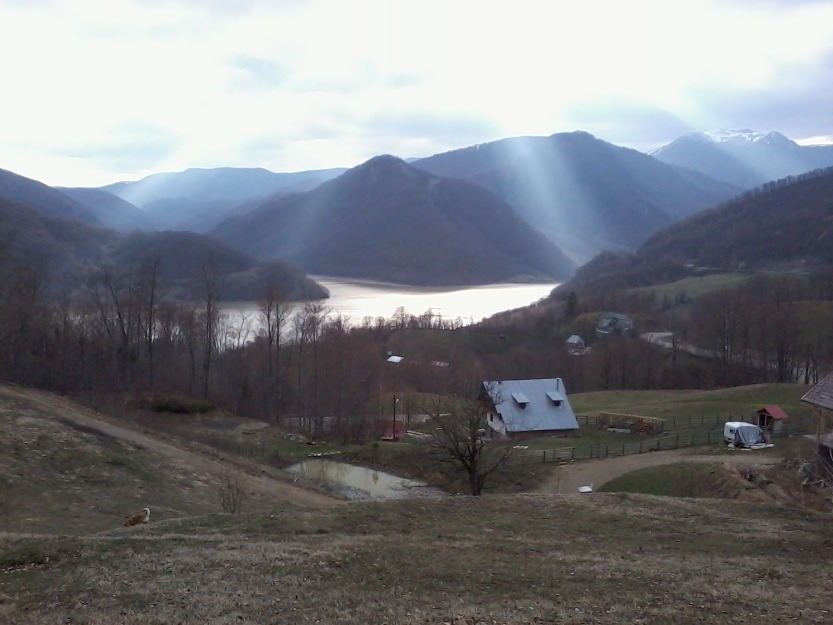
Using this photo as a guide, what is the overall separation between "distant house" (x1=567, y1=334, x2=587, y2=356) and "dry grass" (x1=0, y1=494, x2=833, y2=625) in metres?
65.6

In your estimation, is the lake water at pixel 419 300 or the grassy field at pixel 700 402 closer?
the grassy field at pixel 700 402

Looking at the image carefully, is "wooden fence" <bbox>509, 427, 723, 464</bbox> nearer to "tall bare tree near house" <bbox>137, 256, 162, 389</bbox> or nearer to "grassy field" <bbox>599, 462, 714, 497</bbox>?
"grassy field" <bbox>599, 462, 714, 497</bbox>

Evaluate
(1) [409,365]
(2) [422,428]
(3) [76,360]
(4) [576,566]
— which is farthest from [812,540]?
(1) [409,365]

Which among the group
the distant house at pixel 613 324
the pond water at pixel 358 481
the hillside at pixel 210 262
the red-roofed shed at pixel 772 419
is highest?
the hillside at pixel 210 262

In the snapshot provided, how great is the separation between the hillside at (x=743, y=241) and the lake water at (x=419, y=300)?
18.4 metres

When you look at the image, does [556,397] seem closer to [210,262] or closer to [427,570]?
[427,570]

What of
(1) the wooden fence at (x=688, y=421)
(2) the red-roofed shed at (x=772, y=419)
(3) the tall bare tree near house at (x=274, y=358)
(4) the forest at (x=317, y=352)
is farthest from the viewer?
(3) the tall bare tree near house at (x=274, y=358)

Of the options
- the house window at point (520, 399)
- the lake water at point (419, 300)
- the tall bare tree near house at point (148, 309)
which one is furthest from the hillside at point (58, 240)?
the house window at point (520, 399)

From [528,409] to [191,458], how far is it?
21943mm

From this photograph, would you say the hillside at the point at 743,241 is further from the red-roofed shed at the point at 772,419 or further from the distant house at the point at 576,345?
the red-roofed shed at the point at 772,419

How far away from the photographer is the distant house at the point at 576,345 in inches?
3169

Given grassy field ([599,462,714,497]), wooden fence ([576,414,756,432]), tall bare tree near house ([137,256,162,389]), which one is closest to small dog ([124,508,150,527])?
grassy field ([599,462,714,497])

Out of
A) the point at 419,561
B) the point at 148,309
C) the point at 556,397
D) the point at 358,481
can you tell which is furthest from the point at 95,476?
the point at 148,309

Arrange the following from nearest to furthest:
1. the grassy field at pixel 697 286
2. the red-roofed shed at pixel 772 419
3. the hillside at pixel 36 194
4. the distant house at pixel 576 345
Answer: the red-roofed shed at pixel 772 419 → the distant house at pixel 576 345 → the grassy field at pixel 697 286 → the hillside at pixel 36 194
